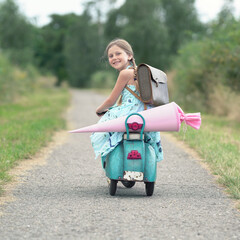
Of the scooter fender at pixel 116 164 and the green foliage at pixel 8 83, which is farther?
the green foliage at pixel 8 83

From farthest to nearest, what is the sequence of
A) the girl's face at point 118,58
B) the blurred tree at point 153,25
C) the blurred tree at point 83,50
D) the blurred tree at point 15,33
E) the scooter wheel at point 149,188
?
1. the blurred tree at point 83,50
2. the blurred tree at point 153,25
3. the blurred tree at point 15,33
4. the girl's face at point 118,58
5. the scooter wheel at point 149,188

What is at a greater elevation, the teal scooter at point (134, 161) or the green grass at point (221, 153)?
the teal scooter at point (134, 161)

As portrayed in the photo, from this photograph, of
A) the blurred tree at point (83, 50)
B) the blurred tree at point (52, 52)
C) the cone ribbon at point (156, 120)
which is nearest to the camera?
the cone ribbon at point (156, 120)

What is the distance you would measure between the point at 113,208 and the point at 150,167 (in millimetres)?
685

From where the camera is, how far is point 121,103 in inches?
226

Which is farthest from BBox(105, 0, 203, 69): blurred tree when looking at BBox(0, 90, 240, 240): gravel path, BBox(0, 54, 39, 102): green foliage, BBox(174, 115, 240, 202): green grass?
BBox(0, 90, 240, 240): gravel path

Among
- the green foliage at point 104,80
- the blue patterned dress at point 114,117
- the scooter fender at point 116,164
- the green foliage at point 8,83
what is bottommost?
the green foliage at point 104,80

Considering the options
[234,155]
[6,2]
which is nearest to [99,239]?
[234,155]

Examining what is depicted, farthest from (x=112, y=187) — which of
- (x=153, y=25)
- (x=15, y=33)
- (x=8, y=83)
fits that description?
(x=153, y=25)

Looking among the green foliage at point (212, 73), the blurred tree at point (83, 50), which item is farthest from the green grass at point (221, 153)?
the blurred tree at point (83, 50)

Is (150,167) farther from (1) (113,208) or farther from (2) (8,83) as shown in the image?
(2) (8,83)

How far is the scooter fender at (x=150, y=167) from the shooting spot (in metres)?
5.40

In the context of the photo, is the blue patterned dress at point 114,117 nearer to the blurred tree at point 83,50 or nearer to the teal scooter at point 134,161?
the teal scooter at point 134,161

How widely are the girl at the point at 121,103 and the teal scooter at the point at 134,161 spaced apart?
13 centimetres
